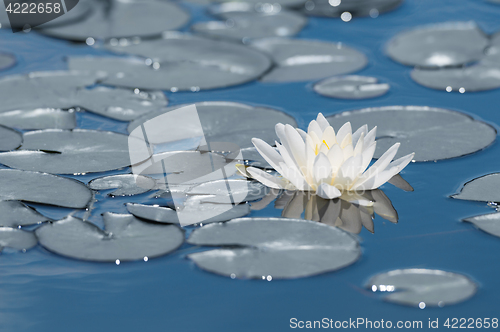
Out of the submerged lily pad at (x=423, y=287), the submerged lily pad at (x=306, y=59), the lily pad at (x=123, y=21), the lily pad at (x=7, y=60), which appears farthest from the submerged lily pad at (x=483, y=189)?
the lily pad at (x=7, y=60)

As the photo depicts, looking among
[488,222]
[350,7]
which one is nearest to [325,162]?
[488,222]

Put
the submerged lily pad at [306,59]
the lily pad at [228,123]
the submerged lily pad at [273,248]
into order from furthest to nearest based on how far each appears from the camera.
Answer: the submerged lily pad at [306,59]
the lily pad at [228,123]
the submerged lily pad at [273,248]

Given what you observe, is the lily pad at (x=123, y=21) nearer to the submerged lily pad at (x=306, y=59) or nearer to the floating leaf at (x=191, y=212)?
the submerged lily pad at (x=306, y=59)

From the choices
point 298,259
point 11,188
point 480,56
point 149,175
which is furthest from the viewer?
point 480,56

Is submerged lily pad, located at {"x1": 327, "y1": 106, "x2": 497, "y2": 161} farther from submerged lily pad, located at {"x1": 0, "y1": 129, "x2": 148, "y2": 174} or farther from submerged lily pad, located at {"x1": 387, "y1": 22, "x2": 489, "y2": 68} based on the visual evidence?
submerged lily pad, located at {"x1": 0, "y1": 129, "x2": 148, "y2": 174}

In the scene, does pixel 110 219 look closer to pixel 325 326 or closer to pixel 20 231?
pixel 20 231

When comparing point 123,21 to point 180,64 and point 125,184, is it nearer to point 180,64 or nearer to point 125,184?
point 180,64

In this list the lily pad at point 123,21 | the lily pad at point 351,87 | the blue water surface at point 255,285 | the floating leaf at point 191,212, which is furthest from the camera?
the lily pad at point 123,21

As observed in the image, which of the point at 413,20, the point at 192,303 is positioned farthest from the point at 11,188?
the point at 413,20
